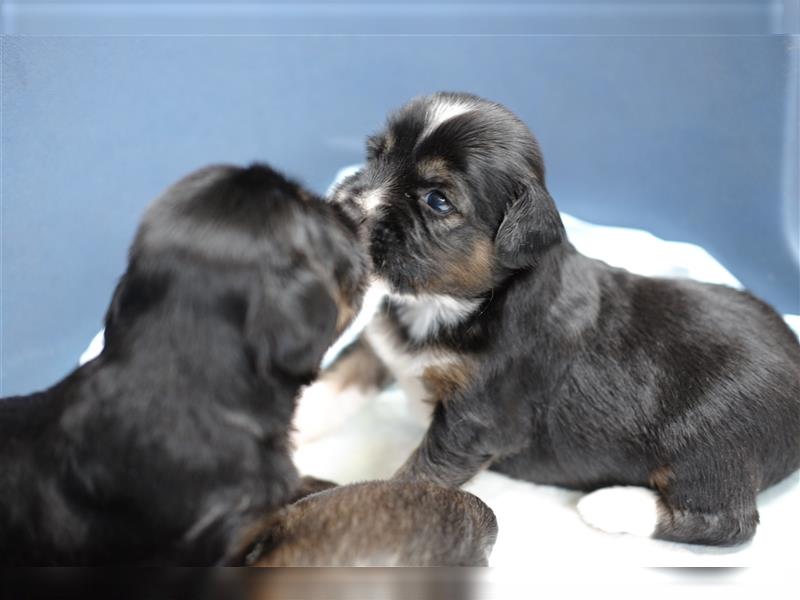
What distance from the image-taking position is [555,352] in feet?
9.11

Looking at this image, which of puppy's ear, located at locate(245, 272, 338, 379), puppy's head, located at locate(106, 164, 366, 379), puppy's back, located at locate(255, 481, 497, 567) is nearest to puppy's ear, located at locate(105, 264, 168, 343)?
puppy's head, located at locate(106, 164, 366, 379)

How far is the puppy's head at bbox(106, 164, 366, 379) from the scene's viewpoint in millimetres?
1929

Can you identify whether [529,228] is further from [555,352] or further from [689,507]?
[689,507]

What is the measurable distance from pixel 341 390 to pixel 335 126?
4.36 feet

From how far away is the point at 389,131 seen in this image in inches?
106

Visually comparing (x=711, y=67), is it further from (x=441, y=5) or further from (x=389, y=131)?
(x=389, y=131)

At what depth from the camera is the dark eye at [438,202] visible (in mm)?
2576

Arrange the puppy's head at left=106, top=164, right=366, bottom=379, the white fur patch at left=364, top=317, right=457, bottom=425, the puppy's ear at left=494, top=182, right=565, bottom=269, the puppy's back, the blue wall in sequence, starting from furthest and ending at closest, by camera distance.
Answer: the blue wall
the white fur patch at left=364, top=317, right=457, bottom=425
the puppy's ear at left=494, top=182, right=565, bottom=269
the puppy's back
the puppy's head at left=106, top=164, right=366, bottom=379

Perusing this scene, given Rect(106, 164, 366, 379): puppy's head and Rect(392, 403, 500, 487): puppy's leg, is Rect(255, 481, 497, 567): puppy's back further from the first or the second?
Rect(106, 164, 366, 379): puppy's head

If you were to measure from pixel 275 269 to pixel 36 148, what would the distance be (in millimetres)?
1701

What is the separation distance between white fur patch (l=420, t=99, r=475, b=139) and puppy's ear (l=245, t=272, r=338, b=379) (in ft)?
2.52

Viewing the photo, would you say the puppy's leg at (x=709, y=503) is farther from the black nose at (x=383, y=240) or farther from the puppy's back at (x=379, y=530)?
the black nose at (x=383, y=240)

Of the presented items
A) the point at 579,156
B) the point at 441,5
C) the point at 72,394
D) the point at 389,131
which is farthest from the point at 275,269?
A: the point at 579,156

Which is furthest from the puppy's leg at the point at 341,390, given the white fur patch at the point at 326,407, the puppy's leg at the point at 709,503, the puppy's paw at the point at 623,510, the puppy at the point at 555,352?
the puppy's leg at the point at 709,503
